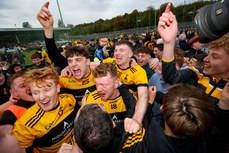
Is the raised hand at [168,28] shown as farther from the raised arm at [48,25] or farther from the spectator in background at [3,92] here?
the spectator in background at [3,92]

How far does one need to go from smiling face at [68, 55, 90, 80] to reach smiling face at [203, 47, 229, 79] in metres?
2.11

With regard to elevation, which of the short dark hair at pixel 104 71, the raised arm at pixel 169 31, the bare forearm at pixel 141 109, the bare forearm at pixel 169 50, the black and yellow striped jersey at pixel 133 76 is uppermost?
the raised arm at pixel 169 31

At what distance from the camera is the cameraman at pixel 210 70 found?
1.62 metres

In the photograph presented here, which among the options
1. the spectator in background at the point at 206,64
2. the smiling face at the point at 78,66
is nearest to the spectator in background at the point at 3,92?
the smiling face at the point at 78,66

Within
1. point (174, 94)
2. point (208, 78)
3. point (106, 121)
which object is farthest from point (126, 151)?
point (208, 78)

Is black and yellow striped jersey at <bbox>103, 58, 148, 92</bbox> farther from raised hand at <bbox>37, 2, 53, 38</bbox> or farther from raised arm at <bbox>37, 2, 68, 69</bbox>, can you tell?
raised hand at <bbox>37, 2, 53, 38</bbox>

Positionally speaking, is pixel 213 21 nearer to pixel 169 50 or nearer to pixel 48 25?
pixel 169 50

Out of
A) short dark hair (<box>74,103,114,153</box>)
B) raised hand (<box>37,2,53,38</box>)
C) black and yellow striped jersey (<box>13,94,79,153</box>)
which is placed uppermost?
raised hand (<box>37,2,53,38</box>)

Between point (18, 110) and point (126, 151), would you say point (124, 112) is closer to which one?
point (126, 151)

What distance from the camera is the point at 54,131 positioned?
2182 mm

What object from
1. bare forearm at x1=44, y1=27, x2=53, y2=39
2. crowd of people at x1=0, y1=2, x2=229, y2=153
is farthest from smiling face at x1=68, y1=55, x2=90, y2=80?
bare forearm at x1=44, y1=27, x2=53, y2=39

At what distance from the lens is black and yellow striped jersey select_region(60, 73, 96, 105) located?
9.98ft

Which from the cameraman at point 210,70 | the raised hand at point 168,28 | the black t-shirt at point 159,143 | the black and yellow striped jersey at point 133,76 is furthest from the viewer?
the black and yellow striped jersey at point 133,76

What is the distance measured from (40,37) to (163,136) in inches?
2355
